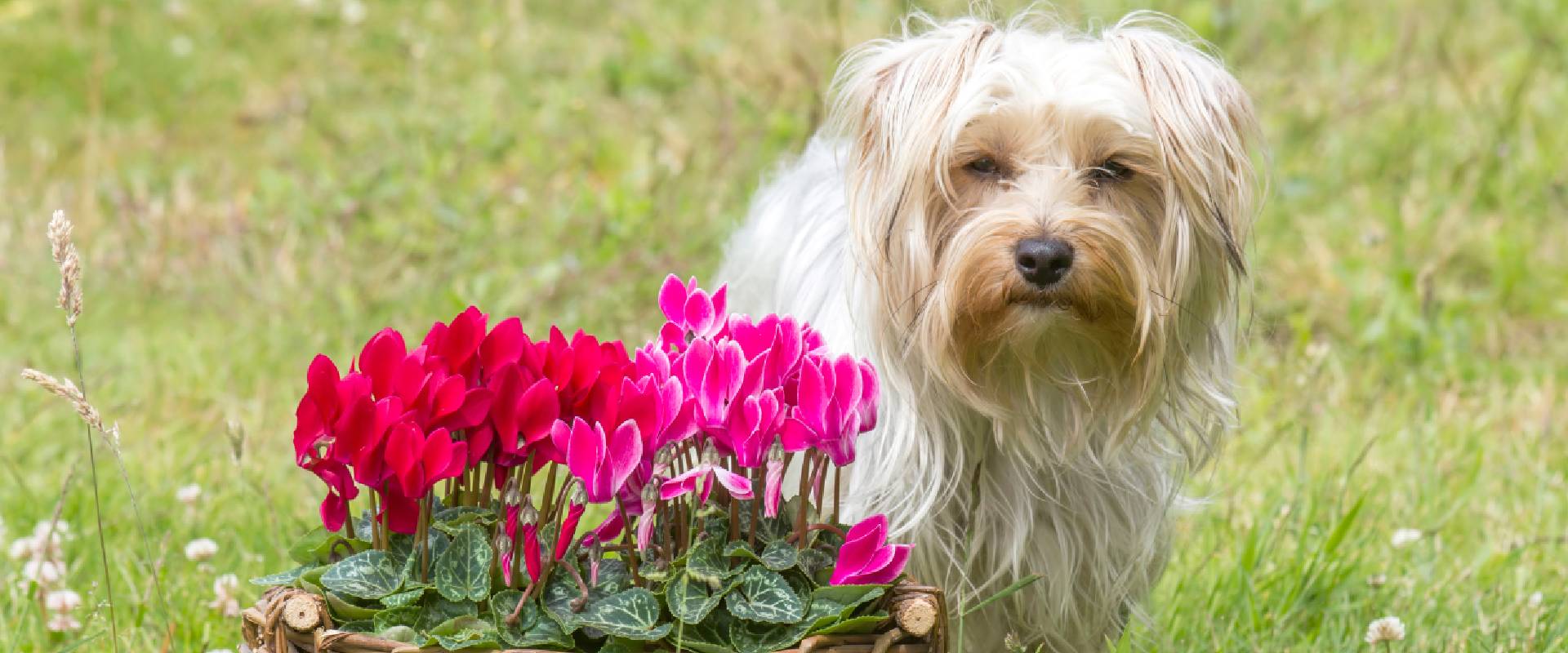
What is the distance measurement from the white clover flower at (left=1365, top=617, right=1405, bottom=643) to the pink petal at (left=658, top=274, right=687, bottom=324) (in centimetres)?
138

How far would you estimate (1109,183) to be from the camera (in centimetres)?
303

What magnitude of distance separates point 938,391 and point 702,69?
513cm

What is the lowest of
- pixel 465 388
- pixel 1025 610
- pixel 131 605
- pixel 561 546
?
pixel 1025 610

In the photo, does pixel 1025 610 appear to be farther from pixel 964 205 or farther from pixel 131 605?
pixel 131 605

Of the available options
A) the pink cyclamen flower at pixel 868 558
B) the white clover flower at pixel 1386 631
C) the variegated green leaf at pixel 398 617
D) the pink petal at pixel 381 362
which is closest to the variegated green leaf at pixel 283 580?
the variegated green leaf at pixel 398 617

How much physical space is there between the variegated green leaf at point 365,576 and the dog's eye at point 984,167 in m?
1.27

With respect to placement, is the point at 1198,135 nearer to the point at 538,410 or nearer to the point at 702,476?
the point at 702,476

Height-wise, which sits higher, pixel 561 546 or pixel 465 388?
pixel 465 388

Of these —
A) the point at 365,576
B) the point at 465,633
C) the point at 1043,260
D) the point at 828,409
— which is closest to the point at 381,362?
the point at 365,576

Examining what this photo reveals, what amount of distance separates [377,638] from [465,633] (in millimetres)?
107

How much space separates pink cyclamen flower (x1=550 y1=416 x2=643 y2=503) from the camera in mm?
2197

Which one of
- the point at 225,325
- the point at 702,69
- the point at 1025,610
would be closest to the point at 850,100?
the point at 1025,610

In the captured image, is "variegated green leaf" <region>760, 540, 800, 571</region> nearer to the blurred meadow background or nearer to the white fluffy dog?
the white fluffy dog

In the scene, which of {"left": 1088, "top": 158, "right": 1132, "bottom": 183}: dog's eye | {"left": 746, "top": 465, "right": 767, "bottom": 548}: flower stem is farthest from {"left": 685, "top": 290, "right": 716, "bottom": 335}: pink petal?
{"left": 1088, "top": 158, "right": 1132, "bottom": 183}: dog's eye
